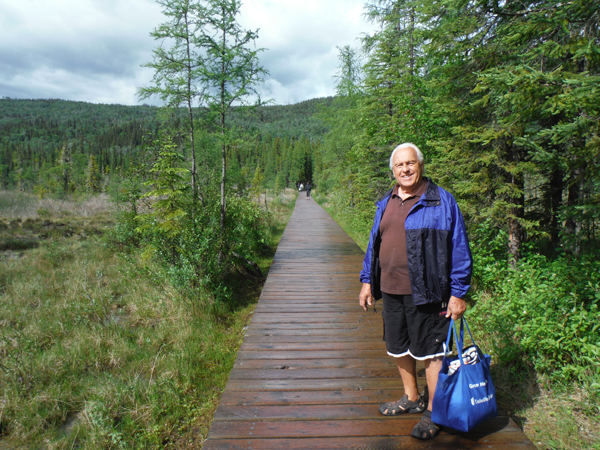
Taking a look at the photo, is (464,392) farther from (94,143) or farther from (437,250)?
(94,143)

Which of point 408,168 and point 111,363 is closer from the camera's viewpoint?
point 408,168

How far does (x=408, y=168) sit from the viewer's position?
2164 mm

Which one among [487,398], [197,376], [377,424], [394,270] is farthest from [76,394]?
[487,398]

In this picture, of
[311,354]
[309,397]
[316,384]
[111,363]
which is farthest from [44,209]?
[309,397]

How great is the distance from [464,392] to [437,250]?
0.85 m

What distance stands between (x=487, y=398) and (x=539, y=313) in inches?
67.8

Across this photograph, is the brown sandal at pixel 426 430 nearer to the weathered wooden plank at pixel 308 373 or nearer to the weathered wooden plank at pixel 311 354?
the weathered wooden plank at pixel 308 373

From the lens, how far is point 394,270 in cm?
224

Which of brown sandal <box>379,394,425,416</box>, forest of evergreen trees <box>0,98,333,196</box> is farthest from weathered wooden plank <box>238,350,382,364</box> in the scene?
forest of evergreen trees <box>0,98,333,196</box>

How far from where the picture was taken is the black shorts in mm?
2141

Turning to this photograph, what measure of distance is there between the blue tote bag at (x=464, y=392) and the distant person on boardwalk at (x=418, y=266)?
141 mm

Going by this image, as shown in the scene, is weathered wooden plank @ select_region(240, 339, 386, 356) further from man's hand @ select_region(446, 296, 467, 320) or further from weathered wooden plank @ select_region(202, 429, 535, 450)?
man's hand @ select_region(446, 296, 467, 320)

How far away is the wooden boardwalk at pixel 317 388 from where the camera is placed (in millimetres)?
2246

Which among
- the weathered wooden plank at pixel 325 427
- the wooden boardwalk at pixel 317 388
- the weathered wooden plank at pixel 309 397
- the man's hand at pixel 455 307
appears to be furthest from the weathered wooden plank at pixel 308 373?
the man's hand at pixel 455 307
